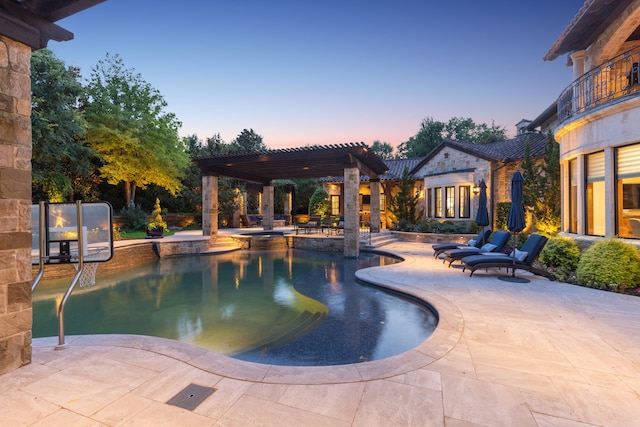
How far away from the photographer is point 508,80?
2034cm

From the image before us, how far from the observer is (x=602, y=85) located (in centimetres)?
908

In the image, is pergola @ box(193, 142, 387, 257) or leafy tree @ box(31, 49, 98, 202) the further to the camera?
pergola @ box(193, 142, 387, 257)

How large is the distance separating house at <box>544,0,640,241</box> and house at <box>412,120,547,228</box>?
Answer: 633 centimetres

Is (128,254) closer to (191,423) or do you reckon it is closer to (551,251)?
(191,423)

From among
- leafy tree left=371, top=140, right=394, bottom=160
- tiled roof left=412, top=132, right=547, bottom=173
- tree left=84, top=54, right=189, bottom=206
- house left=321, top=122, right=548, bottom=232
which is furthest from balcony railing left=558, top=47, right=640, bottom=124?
leafy tree left=371, top=140, right=394, bottom=160

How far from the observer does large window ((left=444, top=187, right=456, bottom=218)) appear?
61.2 ft

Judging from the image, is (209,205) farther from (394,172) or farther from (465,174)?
(465,174)

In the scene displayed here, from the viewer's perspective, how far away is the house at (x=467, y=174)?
17016 mm

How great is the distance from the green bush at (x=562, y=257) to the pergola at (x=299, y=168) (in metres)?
7.09

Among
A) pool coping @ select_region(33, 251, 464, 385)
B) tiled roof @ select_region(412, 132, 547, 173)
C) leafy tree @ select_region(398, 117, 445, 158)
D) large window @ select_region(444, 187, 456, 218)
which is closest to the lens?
pool coping @ select_region(33, 251, 464, 385)

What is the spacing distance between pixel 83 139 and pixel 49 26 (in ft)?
69.3

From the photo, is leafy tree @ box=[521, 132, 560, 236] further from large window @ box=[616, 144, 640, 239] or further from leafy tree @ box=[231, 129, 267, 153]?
leafy tree @ box=[231, 129, 267, 153]

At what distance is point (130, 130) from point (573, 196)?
2390cm

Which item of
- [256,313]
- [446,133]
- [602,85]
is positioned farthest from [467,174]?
[446,133]
